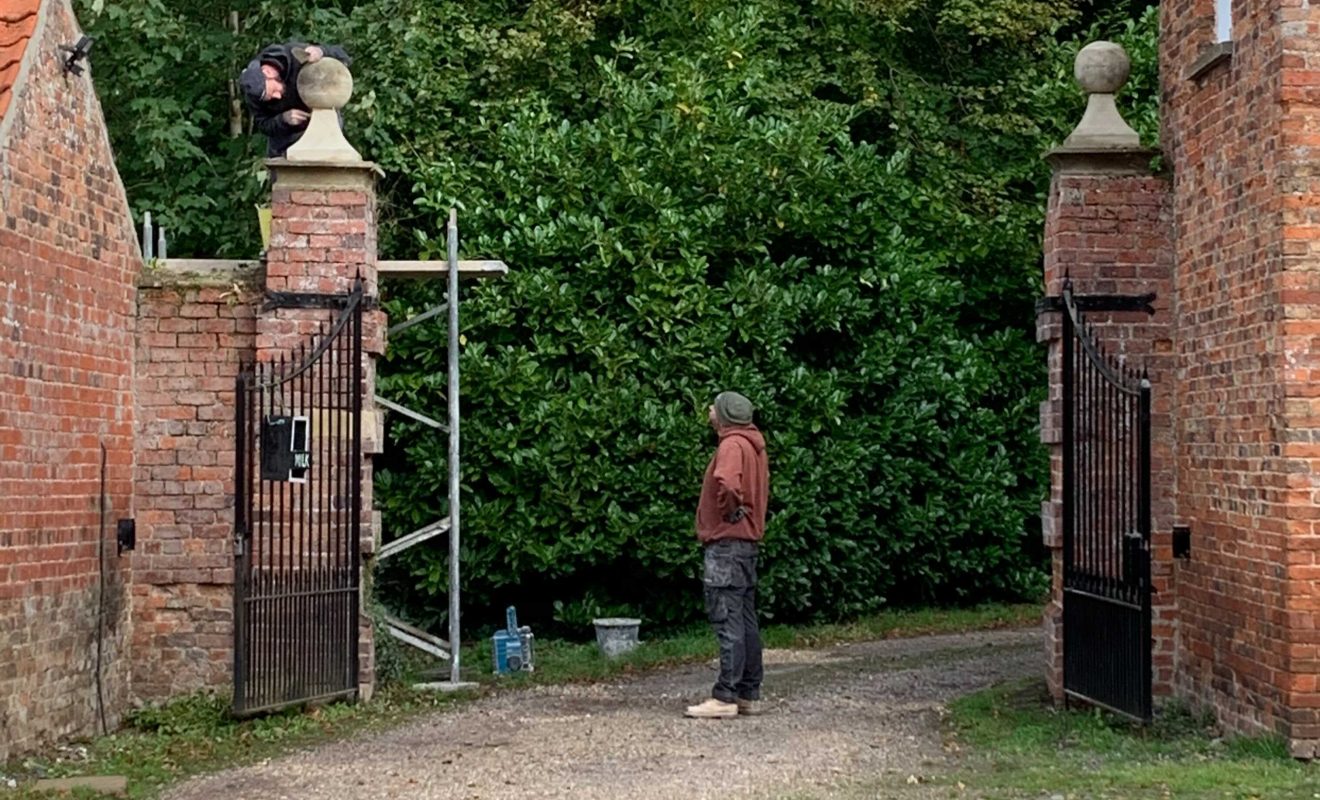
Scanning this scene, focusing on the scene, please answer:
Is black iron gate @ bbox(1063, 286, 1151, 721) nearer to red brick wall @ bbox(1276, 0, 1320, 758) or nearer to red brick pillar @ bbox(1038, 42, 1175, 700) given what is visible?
red brick pillar @ bbox(1038, 42, 1175, 700)

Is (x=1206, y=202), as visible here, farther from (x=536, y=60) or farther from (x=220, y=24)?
(x=220, y=24)

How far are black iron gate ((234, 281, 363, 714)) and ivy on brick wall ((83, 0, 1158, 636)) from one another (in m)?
3.83

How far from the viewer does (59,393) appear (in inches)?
371

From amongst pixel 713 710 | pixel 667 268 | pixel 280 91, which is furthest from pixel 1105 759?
pixel 667 268

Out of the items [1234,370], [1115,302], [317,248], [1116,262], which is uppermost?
[317,248]

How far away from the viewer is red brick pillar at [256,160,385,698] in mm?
10336

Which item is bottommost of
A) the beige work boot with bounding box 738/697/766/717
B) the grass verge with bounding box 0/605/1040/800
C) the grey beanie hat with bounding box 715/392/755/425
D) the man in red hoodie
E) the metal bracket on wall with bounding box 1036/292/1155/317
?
the grass verge with bounding box 0/605/1040/800

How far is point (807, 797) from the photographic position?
7535mm

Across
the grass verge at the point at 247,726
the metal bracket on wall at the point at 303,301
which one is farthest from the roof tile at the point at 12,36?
the grass verge at the point at 247,726

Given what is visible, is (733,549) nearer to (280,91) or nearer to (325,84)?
(325,84)

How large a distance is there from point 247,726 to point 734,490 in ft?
9.55

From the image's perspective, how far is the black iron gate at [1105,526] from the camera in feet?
29.2

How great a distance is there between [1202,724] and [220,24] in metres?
11.2

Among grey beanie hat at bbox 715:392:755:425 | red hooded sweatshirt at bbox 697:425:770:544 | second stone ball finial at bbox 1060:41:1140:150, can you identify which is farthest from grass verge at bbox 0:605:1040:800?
second stone ball finial at bbox 1060:41:1140:150
